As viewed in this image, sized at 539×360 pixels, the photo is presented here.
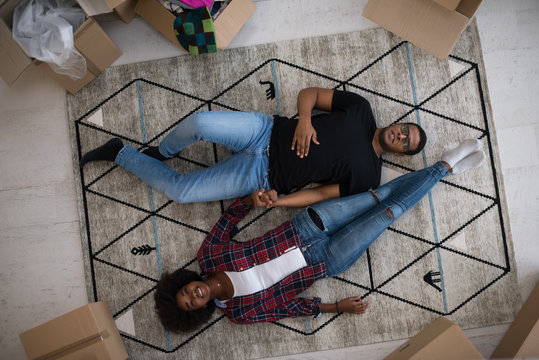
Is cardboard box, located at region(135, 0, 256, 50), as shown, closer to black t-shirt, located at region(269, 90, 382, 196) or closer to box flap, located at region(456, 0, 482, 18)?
black t-shirt, located at region(269, 90, 382, 196)

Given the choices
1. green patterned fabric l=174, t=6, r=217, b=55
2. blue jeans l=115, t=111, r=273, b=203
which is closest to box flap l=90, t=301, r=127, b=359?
blue jeans l=115, t=111, r=273, b=203

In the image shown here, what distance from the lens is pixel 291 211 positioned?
6.81ft

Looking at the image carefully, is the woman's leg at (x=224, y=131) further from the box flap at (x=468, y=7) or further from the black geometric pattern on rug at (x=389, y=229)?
the box flap at (x=468, y=7)

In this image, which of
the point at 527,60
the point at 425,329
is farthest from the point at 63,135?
the point at 527,60

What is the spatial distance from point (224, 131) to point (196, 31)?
0.50 m

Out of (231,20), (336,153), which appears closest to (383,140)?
(336,153)

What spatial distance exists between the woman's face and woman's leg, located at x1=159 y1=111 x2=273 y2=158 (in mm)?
673

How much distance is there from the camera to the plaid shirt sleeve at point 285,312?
1.93 m

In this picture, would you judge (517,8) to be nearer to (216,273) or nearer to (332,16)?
(332,16)

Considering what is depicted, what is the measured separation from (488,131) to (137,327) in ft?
7.05

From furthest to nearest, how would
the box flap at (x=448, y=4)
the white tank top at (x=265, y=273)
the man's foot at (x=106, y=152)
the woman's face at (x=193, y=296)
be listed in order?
the man's foot at (x=106, y=152) < the white tank top at (x=265, y=273) < the woman's face at (x=193, y=296) < the box flap at (x=448, y=4)

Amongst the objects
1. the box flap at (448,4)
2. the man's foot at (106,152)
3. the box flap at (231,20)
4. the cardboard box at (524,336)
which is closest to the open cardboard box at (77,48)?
the man's foot at (106,152)

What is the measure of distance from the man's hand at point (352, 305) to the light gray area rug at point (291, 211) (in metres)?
0.07

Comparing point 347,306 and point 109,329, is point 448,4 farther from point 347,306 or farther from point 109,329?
point 109,329
